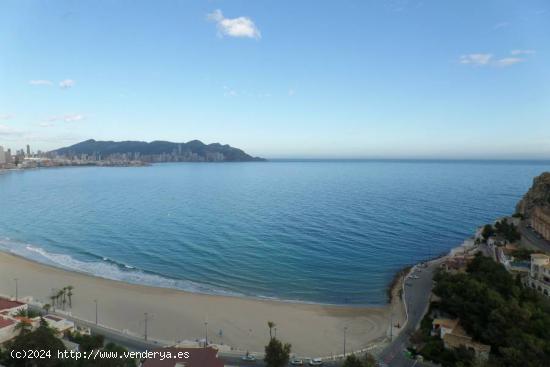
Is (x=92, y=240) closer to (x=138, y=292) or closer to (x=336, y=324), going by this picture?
(x=138, y=292)

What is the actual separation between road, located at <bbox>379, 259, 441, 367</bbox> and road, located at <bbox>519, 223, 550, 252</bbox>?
8385 mm

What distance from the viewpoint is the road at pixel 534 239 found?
34.0 m

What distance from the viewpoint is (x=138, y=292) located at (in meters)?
30.0

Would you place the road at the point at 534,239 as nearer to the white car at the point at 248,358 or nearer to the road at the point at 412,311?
the road at the point at 412,311

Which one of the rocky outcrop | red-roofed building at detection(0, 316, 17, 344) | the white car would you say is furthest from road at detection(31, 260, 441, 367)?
the rocky outcrop

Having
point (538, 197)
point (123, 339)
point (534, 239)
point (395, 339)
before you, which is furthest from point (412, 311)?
point (538, 197)

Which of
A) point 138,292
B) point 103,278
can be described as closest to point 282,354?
point 138,292

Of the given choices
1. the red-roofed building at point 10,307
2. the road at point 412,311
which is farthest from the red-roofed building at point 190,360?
the red-roofed building at point 10,307

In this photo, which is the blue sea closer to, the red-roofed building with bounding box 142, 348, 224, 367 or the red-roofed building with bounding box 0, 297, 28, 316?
the red-roofed building with bounding box 0, 297, 28, 316

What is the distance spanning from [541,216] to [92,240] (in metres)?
48.9

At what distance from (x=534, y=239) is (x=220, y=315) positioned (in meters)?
30.8

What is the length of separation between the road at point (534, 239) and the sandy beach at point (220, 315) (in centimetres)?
1580

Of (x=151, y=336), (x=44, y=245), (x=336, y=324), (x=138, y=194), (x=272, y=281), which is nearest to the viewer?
(x=151, y=336)

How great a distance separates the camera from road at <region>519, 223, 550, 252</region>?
3404 cm
